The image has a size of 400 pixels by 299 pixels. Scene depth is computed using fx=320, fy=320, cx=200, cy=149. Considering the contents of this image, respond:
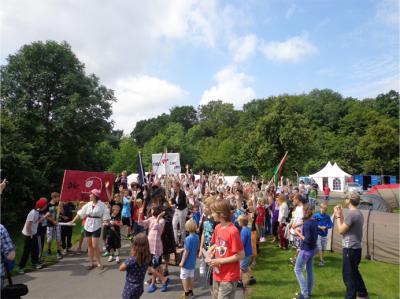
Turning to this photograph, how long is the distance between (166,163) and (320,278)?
8.42 metres

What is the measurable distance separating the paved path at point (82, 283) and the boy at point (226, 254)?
302 cm

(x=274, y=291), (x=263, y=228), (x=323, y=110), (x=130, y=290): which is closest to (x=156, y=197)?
(x=130, y=290)

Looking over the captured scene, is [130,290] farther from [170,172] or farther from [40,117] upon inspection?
[40,117]

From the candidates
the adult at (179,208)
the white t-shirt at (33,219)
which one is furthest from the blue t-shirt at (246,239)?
the white t-shirt at (33,219)

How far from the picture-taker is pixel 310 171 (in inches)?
2557

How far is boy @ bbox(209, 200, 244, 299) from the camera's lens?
13.7 feet

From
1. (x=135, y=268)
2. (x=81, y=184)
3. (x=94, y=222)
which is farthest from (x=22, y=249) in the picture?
(x=135, y=268)

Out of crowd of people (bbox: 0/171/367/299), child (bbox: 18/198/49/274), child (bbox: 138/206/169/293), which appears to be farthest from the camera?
child (bbox: 18/198/49/274)

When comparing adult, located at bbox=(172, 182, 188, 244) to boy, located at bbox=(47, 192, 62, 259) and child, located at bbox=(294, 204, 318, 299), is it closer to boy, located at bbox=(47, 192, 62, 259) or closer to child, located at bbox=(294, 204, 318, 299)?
boy, located at bbox=(47, 192, 62, 259)

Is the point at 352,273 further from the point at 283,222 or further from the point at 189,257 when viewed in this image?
the point at 283,222

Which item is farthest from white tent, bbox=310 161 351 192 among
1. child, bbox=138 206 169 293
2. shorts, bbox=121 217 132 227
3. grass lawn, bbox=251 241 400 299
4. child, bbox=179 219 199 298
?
child, bbox=179 219 199 298

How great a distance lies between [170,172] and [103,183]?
451 centimetres

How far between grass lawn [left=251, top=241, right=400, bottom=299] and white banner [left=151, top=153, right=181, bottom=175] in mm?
6018

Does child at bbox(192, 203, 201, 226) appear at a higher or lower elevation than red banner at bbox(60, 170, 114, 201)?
lower
